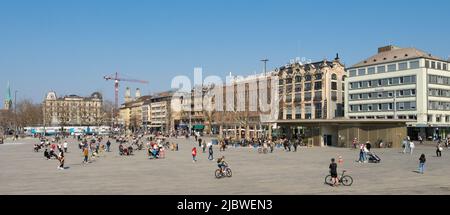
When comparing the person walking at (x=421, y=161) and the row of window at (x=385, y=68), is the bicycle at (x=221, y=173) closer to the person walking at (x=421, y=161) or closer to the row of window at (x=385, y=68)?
the person walking at (x=421, y=161)

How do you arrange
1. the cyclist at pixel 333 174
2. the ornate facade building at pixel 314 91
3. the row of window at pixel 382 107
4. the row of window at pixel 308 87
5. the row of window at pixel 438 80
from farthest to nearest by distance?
1. the row of window at pixel 308 87
2. the ornate facade building at pixel 314 91
3. the row of window at pixel 382 107
4. the row of window at pixel 438 80
5. the cyclist at pixel 333 174

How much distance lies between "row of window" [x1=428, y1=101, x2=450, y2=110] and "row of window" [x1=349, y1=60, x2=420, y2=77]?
7.88 metres

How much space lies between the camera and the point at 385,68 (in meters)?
95.2

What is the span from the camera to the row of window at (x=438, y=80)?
290ft

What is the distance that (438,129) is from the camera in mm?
91375

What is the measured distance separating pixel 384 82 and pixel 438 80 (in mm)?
10281

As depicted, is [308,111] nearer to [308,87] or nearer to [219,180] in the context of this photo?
[308,87]

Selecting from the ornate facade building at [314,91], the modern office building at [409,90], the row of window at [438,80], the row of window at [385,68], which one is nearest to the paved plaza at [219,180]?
the modern office building at [409,90]

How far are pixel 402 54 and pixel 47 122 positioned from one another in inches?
5137

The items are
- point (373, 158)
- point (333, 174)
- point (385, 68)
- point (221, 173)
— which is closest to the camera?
point (333, 174)

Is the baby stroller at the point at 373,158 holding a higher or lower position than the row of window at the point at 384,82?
lower

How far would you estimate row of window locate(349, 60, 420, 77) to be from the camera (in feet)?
293

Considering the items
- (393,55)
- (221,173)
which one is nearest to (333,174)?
(221,173)

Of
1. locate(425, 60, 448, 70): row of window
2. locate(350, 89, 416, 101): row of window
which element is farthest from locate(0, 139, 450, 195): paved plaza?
locate(425, 60, 448, 70): row of window
